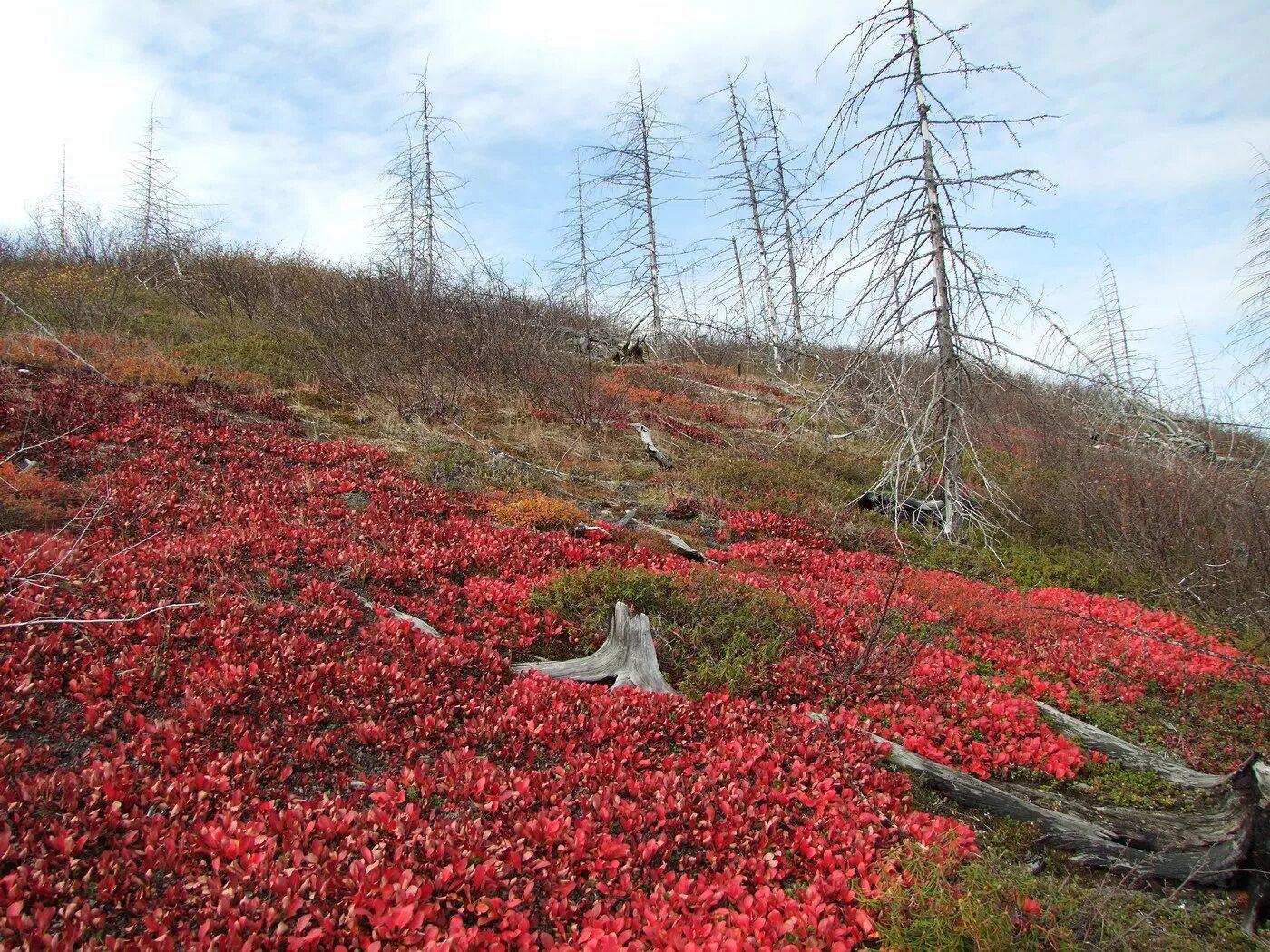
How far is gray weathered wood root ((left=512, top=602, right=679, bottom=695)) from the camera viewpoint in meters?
6.04

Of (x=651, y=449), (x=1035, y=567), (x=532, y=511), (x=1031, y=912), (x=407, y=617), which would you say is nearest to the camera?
(x=1031, y=912)

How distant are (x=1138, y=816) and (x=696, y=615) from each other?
390 cm

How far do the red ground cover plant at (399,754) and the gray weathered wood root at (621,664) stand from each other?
388 mm

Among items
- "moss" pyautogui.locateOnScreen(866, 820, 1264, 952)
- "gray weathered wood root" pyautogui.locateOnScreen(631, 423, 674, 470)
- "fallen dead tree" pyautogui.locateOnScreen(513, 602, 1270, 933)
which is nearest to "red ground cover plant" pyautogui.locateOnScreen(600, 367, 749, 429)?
"gray weathered wood root" pyautogui.locateOnScreen(631, 423, 674, 470)

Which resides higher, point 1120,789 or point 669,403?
point 669,403

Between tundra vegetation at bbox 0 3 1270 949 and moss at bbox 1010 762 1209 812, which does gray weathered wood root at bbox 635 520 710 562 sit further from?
moss at bbox 1010 762 1209 812

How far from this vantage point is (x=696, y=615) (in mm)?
7230

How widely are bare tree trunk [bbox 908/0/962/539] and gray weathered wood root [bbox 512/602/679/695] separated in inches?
303

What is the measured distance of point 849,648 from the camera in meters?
6.73

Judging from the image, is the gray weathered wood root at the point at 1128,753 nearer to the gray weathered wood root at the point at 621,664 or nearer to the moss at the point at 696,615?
the moss at the point at 696,615

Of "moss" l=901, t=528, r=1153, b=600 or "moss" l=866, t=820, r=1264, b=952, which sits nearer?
"moss" l=866, t=820, r=1264, b=952

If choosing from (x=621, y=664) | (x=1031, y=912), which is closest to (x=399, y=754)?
(x=621, y=664)

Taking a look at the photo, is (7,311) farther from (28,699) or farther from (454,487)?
(28,699)

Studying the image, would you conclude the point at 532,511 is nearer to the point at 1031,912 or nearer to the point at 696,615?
the point at 696,615
